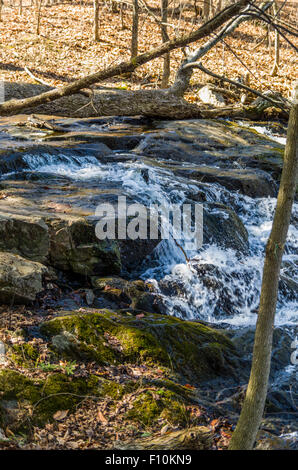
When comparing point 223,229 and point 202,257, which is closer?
point 202,257

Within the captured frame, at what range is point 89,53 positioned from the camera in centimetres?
2189

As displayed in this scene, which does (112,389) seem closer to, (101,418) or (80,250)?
(101,418)

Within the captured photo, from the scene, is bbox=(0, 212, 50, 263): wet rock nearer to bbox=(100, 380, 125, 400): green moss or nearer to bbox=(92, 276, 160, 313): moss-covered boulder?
bbox=(92, 276, 160, 313): moss-covered boulder

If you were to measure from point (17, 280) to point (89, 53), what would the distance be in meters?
20.2

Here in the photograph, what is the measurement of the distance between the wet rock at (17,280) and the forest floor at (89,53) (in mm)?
13937

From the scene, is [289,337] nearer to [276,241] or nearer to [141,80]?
[276,241]

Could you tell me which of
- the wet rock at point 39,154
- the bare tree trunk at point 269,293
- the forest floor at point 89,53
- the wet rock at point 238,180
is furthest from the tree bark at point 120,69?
the forest floor at point 89,53

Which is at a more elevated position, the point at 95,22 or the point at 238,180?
the point at 95,22

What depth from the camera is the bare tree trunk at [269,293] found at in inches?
88.5

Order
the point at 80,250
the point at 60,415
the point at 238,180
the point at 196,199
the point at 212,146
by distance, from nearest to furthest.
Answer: the point at 60,415
the point at 80,250
the point at 196,199
the point at 238,180
the point at 212,146

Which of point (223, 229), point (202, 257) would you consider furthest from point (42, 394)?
point (223, 229)

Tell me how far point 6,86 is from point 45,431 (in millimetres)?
11681

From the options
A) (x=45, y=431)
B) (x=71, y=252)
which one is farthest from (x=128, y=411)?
(x=71, y=252)

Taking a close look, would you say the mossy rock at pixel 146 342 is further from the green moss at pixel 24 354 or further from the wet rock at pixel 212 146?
the wet rock at pixel 212 146
